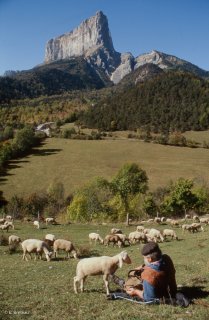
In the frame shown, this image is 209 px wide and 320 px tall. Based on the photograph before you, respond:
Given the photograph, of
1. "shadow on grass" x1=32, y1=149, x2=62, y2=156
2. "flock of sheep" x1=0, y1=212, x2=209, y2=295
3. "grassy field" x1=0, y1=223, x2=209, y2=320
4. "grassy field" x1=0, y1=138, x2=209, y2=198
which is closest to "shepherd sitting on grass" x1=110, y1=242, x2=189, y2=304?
"grassy field" x1=0, y1=223, x2=209, y2=320

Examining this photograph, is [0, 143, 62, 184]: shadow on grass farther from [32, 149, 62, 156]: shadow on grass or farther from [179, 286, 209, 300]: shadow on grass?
[179, 286, 209, 300]: shadow on grass

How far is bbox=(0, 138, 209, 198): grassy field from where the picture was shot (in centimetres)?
9531

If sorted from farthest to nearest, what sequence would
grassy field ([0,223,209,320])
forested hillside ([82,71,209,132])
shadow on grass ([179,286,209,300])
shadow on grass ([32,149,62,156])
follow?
forested hillside ([82,71,209,132]) < shadow on grass ([32,149,62,156]) < shadow on grass ([179,286,209,300]) < grassy field ([0,223,209,320])

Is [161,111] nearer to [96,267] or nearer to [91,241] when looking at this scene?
[91,241]

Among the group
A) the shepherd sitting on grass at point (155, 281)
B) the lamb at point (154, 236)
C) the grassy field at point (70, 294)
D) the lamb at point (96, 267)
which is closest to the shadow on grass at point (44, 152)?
the lamb at point (154, 236)

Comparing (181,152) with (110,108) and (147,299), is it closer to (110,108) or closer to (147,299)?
(110,108)

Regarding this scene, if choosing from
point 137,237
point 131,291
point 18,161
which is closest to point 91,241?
point 137,237

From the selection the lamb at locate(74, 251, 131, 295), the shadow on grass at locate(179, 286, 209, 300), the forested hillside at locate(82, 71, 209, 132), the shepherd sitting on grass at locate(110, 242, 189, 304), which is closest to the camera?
the shepherd sitting on grass at locate(110, 242, 189, 304)

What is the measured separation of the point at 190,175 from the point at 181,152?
2437cm

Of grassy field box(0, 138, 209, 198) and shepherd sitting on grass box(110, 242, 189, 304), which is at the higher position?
shepherd sitting on grass box(110, 242, 189, 304)

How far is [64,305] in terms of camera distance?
1055 centimetres

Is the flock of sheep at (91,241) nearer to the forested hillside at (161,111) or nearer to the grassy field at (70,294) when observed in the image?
the grassy field at (70,294)

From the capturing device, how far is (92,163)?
364 feet

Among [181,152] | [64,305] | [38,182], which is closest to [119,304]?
[64,305]
